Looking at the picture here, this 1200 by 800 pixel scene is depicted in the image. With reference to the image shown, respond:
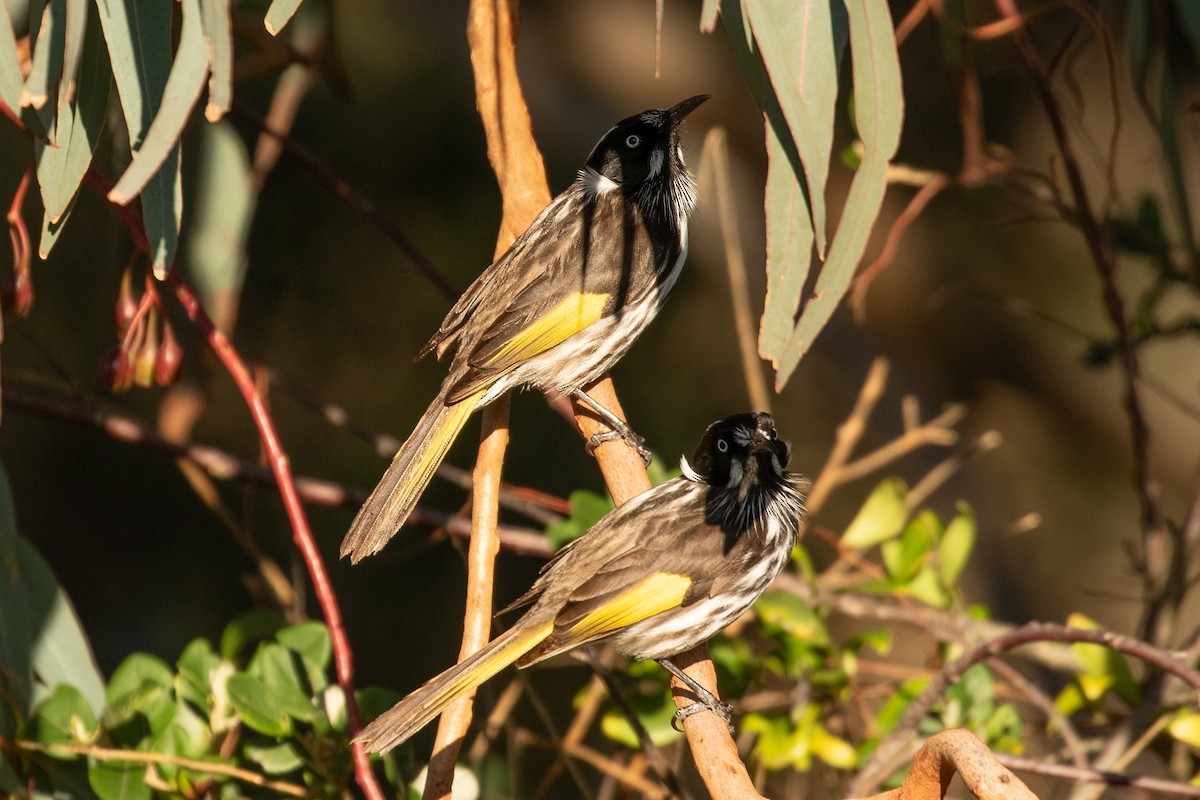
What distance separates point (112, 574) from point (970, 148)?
14.8 ft

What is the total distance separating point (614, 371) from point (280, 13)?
182 inches

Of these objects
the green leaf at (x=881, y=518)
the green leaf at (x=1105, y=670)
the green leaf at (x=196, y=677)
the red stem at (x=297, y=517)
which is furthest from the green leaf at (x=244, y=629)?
the green leaf at (x=1105, y=670)

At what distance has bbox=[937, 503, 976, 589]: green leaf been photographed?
3.08m

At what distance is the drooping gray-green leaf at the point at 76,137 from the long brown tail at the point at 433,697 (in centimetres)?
92

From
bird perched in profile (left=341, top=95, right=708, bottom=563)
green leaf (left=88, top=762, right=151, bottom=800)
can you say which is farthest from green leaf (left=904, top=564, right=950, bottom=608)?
green leaf (left=88, top=762, right=151, bottom=800)

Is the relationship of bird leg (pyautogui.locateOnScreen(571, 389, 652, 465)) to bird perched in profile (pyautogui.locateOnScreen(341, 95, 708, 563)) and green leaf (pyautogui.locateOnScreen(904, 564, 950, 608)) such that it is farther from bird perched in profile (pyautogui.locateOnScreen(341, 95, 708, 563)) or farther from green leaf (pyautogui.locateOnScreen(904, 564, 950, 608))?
green leaf (pyautogui.locateOnScreen(904, 564, 950, 608))

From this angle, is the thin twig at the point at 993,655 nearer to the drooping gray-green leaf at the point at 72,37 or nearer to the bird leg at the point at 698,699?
the bird leg at the point at 698,699

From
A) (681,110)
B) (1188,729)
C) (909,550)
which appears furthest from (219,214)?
(1188,729)

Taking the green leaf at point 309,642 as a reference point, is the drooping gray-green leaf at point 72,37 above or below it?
above

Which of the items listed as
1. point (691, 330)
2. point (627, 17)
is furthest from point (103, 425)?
point (691, 330)

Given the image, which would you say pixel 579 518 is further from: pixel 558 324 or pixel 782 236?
pixel 782 236

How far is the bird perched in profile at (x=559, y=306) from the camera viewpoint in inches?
106

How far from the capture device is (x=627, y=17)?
516 centimetres

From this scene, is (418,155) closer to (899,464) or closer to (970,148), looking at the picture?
(899,464)
